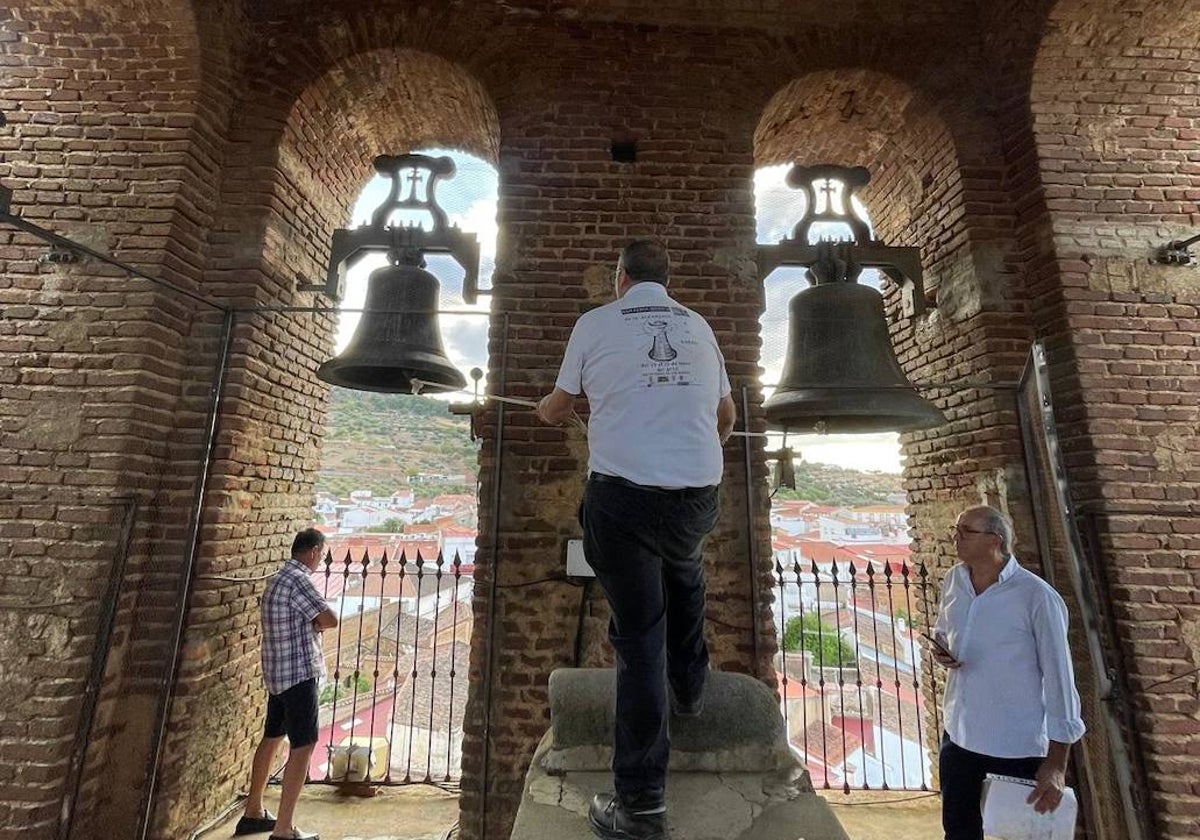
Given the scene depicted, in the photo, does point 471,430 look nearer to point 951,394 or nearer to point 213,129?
point 213,129

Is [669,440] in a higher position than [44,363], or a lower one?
lower

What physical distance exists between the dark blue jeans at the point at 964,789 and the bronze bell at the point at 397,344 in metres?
2.93

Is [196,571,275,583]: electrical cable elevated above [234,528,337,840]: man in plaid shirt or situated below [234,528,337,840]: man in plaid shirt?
above

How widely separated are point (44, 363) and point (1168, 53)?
7449 millimetres

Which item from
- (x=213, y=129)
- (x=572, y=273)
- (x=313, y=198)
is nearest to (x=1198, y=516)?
(x=572, y=273)

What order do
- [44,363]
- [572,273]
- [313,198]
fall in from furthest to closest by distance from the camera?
[313,198]
[572,273]
[44,363]

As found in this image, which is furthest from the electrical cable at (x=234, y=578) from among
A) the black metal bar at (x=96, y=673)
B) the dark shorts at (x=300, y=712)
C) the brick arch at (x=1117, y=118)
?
the brick arch at (x=1117, y=118)

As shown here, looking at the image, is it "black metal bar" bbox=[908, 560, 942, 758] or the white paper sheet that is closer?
the white paper sheet

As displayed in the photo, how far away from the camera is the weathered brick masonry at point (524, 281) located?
3.09 meters

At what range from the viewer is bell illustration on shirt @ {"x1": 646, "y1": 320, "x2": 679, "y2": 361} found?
5.66 ft

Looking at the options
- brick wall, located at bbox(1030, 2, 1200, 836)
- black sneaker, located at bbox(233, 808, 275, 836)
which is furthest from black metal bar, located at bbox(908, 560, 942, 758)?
black sneaker, located at bbox(233, 808, 275, 836)

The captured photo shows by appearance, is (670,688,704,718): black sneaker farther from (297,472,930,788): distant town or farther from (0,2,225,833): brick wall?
(0,2,225,833): brick wall

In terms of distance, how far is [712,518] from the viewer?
176cm

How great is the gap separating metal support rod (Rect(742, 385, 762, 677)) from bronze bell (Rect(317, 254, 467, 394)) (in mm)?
1659
